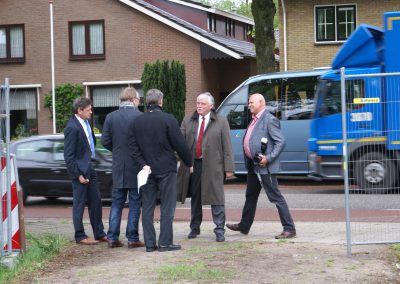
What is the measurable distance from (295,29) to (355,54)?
1278 cm

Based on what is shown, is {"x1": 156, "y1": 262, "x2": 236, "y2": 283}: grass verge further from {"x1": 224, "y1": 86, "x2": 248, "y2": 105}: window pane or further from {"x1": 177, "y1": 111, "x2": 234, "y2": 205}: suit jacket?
{"x1": 224, "y1": 86, "x2": 248, "y2": 105}: window pane

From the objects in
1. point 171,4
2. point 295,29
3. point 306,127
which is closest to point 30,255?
point 306,127

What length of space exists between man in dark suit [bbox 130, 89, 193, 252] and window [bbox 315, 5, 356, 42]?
68.8 ft

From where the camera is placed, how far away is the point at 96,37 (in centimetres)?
3303

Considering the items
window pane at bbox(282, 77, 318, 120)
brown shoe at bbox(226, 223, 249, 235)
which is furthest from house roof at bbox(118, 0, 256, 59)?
brown shoe at bbox(226, 223, 249, 235)

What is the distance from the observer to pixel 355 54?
55.9 feet

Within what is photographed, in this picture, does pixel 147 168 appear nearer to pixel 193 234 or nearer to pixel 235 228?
pixel 193 234

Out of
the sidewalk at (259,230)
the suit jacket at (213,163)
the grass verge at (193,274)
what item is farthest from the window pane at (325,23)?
the grass verge at (193,274)

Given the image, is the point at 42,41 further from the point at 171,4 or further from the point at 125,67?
the point at 171,4

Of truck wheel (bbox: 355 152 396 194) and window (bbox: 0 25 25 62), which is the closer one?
truck wheel (bbox: 355 152 396 194)

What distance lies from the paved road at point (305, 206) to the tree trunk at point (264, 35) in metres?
5.19

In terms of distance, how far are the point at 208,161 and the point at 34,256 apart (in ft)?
8.13

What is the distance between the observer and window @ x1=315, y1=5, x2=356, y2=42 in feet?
96.6

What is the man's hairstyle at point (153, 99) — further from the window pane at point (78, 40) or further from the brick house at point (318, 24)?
the window pane at point (78, 40)
